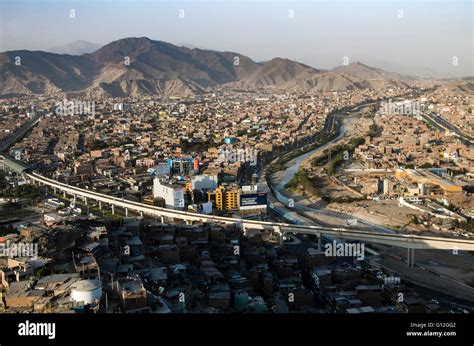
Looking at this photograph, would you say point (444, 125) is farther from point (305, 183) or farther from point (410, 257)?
point (410, 257)

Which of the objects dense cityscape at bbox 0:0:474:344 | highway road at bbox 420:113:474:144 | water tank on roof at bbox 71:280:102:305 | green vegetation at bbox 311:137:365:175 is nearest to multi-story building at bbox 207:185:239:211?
dense cityscape at bbox 0:0:474:344

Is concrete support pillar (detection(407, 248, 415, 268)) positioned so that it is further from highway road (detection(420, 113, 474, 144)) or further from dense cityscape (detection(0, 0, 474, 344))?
highway road (detection(420, 113, 474, 144))

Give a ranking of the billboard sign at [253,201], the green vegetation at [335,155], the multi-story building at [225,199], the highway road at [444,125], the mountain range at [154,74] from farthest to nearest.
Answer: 1. the mountain range at [154,74]
2. the highway road at [444,125]
3. the green vegetation at [335,155]
4. the multi-story building at [225,199]
5. the billboard sign at [253,201]

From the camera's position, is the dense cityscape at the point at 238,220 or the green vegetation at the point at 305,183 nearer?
the dense cityscape at the point at 238,220

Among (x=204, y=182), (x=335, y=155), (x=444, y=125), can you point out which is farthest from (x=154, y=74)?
(x=204, y=182)

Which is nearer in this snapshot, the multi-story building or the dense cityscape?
the dense cityscape

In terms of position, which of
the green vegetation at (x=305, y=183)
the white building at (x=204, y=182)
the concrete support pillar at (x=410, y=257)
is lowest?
the concrete support pillar at (x=410, y=257)

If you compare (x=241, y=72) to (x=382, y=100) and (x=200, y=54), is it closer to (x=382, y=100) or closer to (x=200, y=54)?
(x=200, y=54)

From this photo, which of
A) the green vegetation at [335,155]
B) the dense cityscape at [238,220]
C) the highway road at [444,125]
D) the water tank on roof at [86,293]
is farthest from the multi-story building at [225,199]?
the highway road at [444,125]

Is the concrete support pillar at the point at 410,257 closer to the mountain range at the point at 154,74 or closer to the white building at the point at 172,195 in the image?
the white building at the point at 172,195
